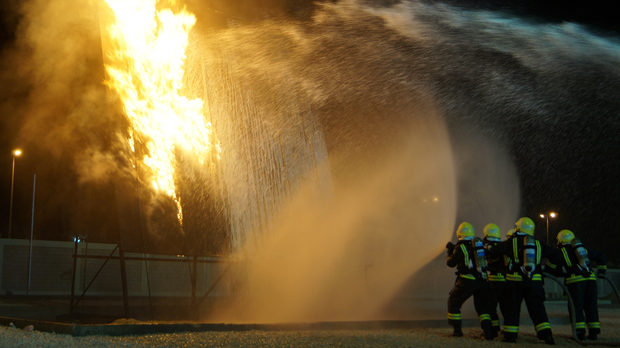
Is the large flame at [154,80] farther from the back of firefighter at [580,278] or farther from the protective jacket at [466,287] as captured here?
the back of firefighter at [580,278]

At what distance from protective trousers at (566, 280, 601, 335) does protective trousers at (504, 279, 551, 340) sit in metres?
1.38

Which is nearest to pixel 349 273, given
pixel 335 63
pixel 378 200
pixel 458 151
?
pixel 378 200

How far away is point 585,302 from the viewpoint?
34.0 ft

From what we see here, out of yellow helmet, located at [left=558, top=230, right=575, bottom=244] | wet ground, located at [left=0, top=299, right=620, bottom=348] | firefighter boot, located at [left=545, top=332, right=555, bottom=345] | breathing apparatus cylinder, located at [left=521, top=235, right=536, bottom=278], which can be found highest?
yellow helmet, located at [left=558, top=230, right=575, bottom=244]

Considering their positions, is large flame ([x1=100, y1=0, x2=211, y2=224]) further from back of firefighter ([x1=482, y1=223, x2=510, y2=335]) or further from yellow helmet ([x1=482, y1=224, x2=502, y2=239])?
back of firefighter ([x1=482, y1=223, x2=510, y2=335])

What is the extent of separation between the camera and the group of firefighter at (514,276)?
926 centimetres

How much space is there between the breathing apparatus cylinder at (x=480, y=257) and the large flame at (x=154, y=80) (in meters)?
6.10

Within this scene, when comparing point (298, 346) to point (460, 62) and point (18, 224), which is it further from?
point (18, 224)

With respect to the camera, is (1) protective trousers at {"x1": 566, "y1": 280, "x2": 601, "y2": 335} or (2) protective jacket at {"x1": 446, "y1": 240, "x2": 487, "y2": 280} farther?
(1) protective trousers at {"x1": 566, "y1": 280, "x2": 601, "y2": 335}

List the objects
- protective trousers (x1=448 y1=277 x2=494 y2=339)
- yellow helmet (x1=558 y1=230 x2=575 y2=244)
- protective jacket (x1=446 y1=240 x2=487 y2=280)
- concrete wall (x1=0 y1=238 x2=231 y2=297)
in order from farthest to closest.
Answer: concrete wall (x1=0 y1=238 x2=231 y2=297) < yellow helmet (x1=558 y1=230 x2=575 y2=244) < protective jacket (x1=446 y1=240 x2=487 y2=280) < protective trousers (x1=448 y1=277 x2=494 y2=339)

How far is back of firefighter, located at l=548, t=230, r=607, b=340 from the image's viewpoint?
A: 10.2 m

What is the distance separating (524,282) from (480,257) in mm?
795

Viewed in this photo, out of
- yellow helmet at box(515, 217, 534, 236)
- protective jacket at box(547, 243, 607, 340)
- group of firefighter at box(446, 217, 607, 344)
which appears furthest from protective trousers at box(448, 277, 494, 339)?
protective jacket at box(547, 243, 607, 340)

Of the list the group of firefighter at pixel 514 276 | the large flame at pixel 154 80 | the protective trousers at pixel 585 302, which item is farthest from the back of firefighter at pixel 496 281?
the large flame at pixel 154 80
